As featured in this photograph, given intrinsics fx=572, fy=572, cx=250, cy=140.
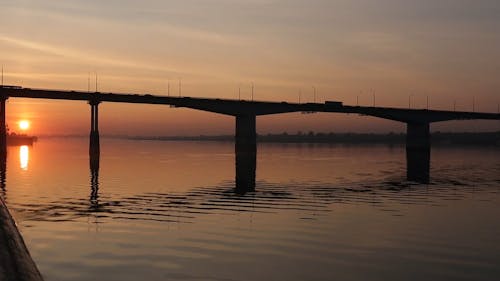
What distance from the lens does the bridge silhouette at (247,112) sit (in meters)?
109

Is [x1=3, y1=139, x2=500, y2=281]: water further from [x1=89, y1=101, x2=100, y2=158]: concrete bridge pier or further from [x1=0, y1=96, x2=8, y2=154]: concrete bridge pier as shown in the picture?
[x1=89, y1=101, x2=100, y2=158]: concrete bridge pier

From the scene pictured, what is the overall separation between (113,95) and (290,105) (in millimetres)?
43904

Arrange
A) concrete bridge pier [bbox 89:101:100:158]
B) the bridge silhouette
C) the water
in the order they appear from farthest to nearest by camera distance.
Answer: concrete bridge pier [bbox 89:101:100:158] < the bridge silhouette < the water

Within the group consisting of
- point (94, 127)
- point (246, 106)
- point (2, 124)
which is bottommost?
point (94, 127)

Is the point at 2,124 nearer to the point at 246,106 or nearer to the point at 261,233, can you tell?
the point at 246,106

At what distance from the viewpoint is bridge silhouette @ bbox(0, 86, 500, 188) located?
10856cm

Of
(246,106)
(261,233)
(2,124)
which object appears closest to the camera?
(261,233)

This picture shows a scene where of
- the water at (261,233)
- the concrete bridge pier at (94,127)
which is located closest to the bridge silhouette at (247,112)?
the concrete bridge pier at (94,127)

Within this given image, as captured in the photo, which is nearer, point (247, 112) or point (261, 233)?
point (261, 233)

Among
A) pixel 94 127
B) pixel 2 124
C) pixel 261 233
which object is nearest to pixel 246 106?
pixel 94 127

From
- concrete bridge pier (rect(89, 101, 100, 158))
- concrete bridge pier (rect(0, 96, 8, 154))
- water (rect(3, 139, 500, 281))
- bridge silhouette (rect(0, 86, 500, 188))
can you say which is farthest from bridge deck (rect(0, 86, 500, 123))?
water (rect(3, 139, 500, 281))

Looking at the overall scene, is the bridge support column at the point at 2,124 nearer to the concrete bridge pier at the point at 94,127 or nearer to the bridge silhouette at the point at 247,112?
the bridge silhouette at the point at 247,112

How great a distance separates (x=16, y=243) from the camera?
52.6ft

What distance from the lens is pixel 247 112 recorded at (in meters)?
132
